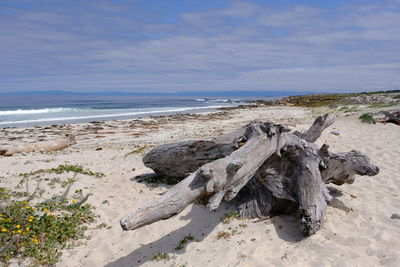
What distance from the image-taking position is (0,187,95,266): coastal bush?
5.27 metres

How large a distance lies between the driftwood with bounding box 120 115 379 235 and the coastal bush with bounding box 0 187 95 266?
8.53ft

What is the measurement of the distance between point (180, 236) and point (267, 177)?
1.89 m

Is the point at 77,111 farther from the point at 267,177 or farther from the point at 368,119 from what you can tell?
the point at 267,177

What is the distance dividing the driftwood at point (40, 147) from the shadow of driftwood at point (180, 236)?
11906 millimetres

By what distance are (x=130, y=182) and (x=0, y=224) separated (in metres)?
3.51

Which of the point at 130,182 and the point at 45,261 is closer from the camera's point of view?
the point at 45,261

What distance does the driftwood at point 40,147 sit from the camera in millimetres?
14805

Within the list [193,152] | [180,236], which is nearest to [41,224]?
[180,236]

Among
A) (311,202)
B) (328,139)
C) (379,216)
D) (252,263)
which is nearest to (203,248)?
(252,263)

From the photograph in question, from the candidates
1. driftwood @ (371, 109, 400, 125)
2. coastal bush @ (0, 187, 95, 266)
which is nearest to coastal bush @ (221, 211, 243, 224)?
coastal bush @ (0, 187, 95, 266)

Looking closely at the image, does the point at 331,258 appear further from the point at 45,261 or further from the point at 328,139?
the point at 328,139

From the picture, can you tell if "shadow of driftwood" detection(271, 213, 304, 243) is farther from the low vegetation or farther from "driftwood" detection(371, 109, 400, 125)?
"driftwood" detection(371, 109, 400, 125)

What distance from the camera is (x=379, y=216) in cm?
579

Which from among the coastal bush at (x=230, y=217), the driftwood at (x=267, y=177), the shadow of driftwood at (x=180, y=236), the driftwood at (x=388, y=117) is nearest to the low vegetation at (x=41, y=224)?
the shadow of driftwood at (x=180, y=236)
